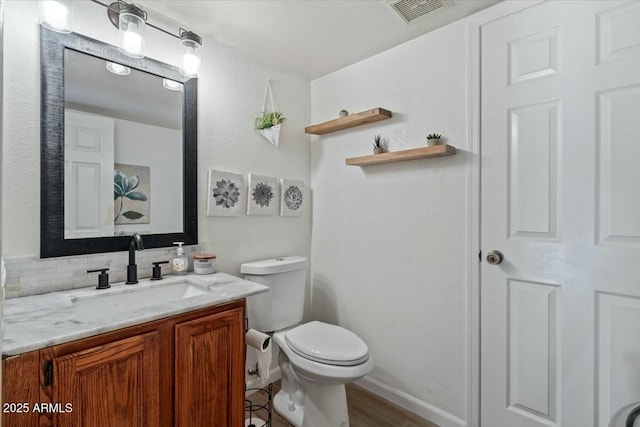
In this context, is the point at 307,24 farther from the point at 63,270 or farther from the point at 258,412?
the point at 258,412

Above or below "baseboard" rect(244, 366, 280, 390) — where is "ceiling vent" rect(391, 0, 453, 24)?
above

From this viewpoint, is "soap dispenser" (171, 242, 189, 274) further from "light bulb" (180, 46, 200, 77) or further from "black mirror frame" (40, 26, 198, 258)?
"light bulb" (180, 46, 200, 77)

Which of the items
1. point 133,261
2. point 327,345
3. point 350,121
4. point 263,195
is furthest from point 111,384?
point 350,121

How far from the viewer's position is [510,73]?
162cm

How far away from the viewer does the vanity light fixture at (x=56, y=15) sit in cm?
129

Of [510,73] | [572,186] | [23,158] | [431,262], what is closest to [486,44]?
[510,73]

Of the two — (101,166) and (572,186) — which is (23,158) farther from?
(572,186)

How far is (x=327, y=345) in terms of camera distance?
1.70 m

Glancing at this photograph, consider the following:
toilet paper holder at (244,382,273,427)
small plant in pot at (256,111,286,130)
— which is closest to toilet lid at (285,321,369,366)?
toilet paper holder at (244,382,273,427)

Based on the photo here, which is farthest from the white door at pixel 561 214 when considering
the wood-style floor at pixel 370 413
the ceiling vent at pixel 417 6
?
the wood-style floor at pixel 370 413

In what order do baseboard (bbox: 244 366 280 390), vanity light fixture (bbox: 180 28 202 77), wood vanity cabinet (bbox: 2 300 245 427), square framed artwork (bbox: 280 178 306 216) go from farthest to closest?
square framed artwork (bbox: 280 178 306 216), baseboard (bbox: 244 366 280 390), vanity light fixture (bbox: 180 28 202 77), wood vanity cabinet (bbox: 2 300 245 427)

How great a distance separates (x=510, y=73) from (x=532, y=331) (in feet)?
4.04

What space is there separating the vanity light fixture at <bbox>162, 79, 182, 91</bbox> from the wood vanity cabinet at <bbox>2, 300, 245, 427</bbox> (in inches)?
46.9

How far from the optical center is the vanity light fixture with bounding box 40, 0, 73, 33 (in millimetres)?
1293
